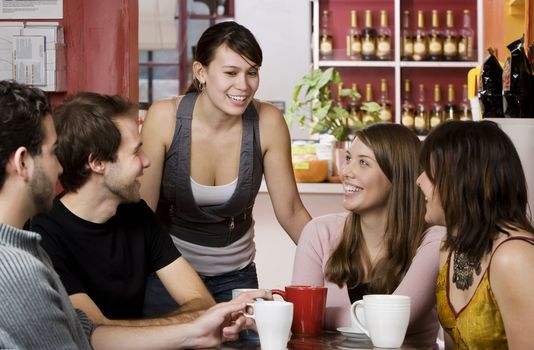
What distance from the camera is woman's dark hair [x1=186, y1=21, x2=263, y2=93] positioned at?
105 inches

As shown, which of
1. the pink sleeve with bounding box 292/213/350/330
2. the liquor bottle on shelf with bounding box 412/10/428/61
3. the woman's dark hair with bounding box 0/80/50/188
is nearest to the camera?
the woman's dark hair with bounding box 0/80/50/188

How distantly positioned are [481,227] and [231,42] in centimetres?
110

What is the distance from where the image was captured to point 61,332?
1.40m

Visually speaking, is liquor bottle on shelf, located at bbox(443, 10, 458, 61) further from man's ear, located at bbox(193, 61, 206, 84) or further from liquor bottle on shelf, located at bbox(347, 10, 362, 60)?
man's ear, located at bbox(193, 61, 206, 84)

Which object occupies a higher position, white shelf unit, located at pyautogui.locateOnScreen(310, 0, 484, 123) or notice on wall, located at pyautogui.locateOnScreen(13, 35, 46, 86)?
white shelf unit, located at pyautogui.locateOnScreen(310, 0, 484, 123)

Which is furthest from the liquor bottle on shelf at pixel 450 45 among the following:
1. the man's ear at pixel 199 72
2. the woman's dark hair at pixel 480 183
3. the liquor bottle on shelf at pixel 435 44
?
the woman's dark hair at pixel 480 183

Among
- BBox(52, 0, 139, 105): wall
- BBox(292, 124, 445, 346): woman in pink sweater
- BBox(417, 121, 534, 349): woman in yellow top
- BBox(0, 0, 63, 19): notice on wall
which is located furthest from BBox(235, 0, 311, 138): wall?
BBox(417, 121, 534, 349): woman in yellow top

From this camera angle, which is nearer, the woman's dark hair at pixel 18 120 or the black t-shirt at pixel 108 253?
the woman's dark hair at pixel 18 120

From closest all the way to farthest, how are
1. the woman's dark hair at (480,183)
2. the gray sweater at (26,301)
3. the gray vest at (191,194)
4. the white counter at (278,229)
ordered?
1. the gray sweater at (26,301)
2. the woman's dark hair at (480,183)
3. the gray vest at (191,194)
4. the white counter at (278,229)

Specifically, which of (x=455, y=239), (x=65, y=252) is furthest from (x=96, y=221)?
(x=455, y=239)

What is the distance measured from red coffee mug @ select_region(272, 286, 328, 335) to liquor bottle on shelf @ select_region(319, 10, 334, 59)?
5.18 m

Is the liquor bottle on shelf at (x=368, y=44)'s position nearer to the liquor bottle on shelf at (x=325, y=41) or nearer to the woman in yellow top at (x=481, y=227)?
the liquor bottle on shelf at (x=325, y=41)

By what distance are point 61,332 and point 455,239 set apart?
86cm

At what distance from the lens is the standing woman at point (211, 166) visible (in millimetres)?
2768
